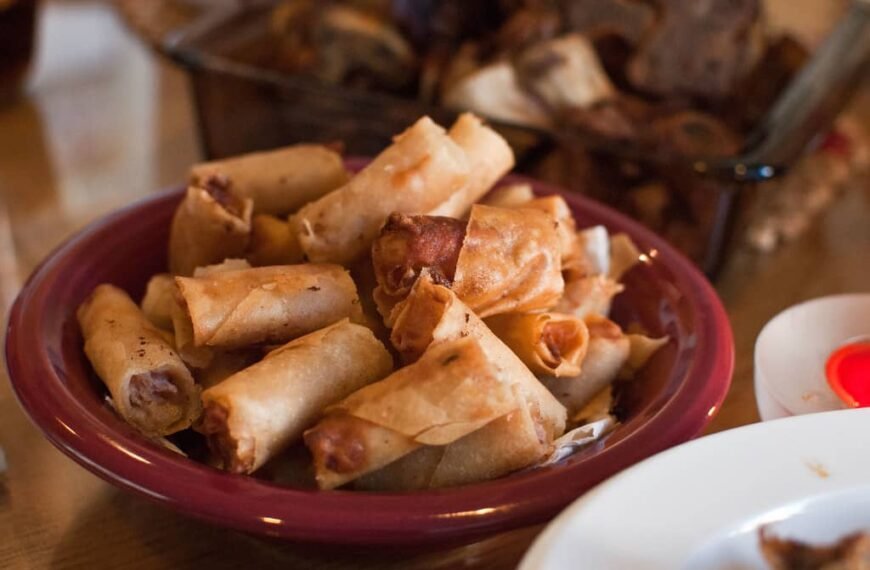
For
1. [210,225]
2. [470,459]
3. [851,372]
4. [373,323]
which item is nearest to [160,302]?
[210,225]

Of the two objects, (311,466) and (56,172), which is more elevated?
(311,466)

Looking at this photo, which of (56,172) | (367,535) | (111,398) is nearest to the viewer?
(367,535)

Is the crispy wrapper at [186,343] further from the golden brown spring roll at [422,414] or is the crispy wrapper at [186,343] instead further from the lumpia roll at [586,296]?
the lumpia roll at [586,296]

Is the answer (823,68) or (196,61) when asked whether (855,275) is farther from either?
(196,61)

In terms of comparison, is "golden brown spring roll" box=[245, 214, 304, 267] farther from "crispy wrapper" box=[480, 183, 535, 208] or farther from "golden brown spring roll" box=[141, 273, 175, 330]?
"crispy wrapper" box=[480, 183, 535, 208]

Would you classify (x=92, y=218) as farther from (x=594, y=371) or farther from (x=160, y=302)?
(x=594, y=371)

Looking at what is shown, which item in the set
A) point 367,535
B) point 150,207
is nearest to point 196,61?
point 150,207
